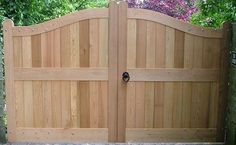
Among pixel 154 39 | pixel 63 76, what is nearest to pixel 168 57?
pixel 154 39

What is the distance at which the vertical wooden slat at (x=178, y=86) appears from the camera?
15.3 ft

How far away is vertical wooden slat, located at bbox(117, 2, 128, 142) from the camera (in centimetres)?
459

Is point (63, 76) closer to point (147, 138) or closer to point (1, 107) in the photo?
point (1, 107)

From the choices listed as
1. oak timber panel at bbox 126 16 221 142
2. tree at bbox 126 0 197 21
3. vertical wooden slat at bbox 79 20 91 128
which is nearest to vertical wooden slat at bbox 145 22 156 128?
oak timber panel at bbox 126 16 221 142

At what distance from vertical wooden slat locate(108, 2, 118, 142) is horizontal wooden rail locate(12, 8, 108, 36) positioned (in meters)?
0.12

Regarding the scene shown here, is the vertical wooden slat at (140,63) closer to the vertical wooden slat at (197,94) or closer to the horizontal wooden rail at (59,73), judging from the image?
the horizontal wooden rail at (59,73)

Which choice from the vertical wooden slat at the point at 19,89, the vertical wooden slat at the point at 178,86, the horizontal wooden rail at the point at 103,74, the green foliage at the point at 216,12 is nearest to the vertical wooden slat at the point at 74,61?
the horizontal wooden rail at the point at 103,74

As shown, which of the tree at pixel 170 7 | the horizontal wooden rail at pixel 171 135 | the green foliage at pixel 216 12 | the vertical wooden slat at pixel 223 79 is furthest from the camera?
the tree at pixel 170 7

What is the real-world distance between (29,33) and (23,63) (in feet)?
1.31

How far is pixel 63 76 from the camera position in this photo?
466cm

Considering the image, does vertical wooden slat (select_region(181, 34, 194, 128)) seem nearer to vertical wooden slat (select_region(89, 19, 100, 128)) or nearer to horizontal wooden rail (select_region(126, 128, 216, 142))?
horizontal wooden rail (select_region(126, 128, 216, 142))

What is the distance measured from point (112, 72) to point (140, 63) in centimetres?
39

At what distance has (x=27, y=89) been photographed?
185 inches

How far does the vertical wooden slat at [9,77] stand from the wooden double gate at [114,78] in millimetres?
12
